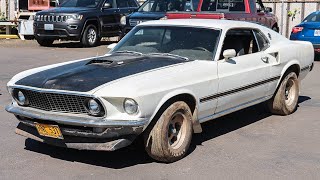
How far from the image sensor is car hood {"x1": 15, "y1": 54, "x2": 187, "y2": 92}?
5270 mm

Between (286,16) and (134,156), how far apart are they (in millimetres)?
16667

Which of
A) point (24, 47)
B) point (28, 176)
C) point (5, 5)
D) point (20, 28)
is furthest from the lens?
point (5, 5)

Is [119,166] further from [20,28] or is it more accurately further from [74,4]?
[20,28]

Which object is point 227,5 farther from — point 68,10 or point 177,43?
point 177,43

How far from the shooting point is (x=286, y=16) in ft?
69.6

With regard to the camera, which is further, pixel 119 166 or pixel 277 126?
pixel 277 126

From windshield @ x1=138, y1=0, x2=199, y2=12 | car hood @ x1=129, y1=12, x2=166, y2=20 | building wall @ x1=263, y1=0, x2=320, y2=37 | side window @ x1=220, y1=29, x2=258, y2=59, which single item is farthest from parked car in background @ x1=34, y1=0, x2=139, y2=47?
side window @ x1=220, y1=29, x2=258, y2=59

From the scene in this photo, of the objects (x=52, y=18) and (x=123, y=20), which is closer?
(x=52, y=18)

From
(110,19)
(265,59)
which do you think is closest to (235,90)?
(265,59)

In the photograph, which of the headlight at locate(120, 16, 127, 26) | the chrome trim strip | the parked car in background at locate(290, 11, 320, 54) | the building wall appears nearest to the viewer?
the chrome trim strip

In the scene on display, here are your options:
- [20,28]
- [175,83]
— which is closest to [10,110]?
[175,83]

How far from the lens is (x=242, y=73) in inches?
256

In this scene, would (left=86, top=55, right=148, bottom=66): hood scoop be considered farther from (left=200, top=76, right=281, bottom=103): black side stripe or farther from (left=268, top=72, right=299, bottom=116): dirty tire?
(left=268, top=72, right=299, bottom=116): dirty tire

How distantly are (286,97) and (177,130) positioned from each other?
2.83 metres
